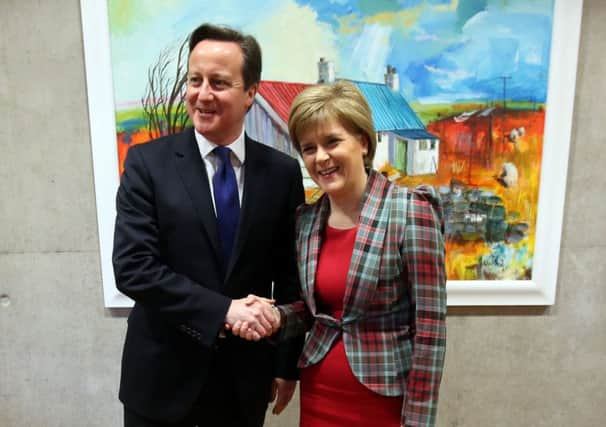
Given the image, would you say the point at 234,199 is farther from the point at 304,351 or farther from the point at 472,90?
the point at 472,90

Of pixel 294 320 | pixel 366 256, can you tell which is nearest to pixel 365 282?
pixel 366 256

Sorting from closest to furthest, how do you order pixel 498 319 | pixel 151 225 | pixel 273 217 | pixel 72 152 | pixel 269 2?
pixel 151 225 → pixel 273 217 → pixel 269 2 → pixel 72 152 → pixel 498 319

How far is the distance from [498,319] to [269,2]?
1709 mm

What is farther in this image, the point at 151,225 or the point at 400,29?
→ the point at 400,29

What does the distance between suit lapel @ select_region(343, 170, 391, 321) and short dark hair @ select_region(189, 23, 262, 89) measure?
0.48 metres

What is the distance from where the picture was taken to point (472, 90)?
A: 167 centimetres

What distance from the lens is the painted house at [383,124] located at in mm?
1650

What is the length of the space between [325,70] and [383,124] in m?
0.33

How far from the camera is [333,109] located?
1.00m

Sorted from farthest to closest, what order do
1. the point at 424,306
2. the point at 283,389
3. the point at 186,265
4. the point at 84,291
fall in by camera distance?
the point at 84,291 < the point at 283,389 < the point at 186,265 < the point at 424,306

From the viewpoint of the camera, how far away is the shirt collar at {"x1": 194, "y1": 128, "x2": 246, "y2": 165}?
3.70 feet

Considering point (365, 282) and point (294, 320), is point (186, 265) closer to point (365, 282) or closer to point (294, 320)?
point (294, 320)

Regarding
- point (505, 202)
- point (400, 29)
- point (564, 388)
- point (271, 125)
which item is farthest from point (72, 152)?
point (564, 388)

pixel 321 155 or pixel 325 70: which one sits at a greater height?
pixel 325 70
